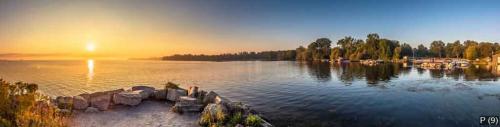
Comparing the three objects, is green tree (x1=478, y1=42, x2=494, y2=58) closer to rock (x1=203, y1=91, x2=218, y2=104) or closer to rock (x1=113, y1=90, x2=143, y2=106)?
rock (x1=203, y1=91, x2=218, y2=104)

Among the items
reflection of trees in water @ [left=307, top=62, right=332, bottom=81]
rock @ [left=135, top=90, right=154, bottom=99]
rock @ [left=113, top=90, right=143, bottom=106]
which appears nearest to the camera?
rock @ [left=113, top=90, right=143, bottom=106]

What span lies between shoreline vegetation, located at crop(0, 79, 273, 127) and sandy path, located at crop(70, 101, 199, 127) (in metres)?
0.57

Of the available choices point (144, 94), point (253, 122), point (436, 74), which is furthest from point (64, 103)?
point (436, 74)

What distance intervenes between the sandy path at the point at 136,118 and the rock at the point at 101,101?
2.05ft

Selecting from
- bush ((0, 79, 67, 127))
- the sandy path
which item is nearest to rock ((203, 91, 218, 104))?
the sandy path

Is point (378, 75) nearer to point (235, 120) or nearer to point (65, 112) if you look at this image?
point (235, 120)

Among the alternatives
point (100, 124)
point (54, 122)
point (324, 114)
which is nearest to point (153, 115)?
point (100, 124)

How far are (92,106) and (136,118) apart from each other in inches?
187

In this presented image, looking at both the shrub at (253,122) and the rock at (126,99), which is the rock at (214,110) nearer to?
the shrub at (253,122)

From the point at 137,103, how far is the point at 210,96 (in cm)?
583

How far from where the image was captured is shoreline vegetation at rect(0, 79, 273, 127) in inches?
601

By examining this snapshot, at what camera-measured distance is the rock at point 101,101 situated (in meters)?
22.8

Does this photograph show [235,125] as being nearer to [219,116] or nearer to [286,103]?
[219,116]

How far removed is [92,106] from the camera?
75.5 ft
